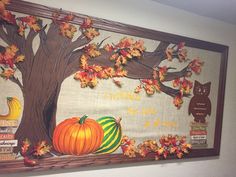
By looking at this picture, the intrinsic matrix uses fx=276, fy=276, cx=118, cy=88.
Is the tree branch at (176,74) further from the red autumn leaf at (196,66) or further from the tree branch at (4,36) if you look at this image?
the tree branch at (4,36)

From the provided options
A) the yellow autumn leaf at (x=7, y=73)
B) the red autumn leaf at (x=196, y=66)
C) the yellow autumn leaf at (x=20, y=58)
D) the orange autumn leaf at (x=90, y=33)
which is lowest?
the yellow autumn leaf at (x=7, y=73)

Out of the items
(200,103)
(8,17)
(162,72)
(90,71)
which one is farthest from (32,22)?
(200,103)

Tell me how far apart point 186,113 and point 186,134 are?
0.16m

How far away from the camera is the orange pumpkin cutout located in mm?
1651

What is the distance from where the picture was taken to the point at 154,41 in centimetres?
197

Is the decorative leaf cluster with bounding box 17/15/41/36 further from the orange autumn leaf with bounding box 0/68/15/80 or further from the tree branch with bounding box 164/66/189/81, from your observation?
the tree branch with bounding box 164/66/189/81

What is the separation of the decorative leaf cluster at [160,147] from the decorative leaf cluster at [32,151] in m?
0.54

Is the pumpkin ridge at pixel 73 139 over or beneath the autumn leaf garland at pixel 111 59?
beneath

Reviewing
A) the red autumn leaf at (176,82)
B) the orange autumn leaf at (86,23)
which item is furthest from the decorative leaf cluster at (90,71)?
the red autumn leaf at (176,82)

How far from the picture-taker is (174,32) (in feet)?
6.83

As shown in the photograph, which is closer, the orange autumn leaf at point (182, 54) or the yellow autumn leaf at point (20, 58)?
the yellow autumn leaf at point (20, 58)

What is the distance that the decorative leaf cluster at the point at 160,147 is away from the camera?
189 centimetres

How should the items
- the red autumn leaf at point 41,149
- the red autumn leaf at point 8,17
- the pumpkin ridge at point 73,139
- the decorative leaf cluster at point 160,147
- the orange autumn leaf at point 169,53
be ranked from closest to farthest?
1. the red autumn leaf at point 8,17
2. the red autumn leaf at point 41,149
3. the pumpkin ridge at point 73,139
4. the decorative leaf cluster at point 160,147
5. the orange autumn leaf at point 169,53

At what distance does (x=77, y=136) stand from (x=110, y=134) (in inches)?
9.0
